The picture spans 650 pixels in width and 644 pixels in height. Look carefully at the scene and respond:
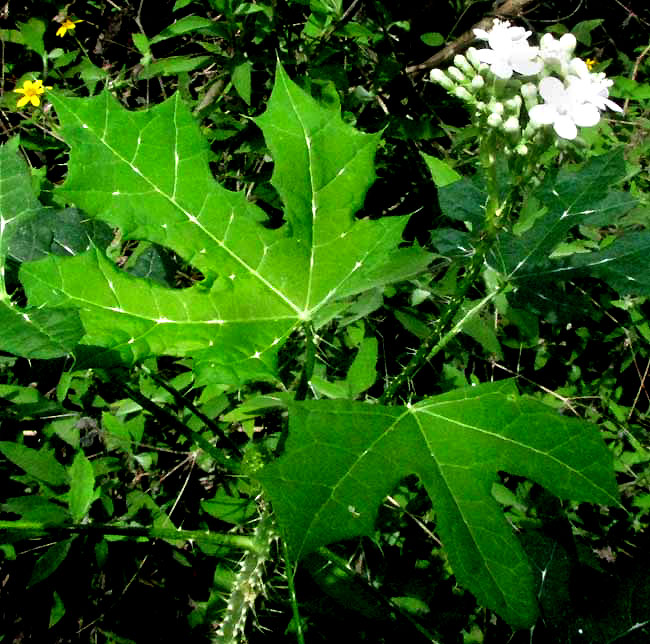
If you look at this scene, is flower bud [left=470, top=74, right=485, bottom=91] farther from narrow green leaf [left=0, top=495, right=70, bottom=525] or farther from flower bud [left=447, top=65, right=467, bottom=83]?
narrow green leaf [left=0, top=495, right=70, bottom=525]

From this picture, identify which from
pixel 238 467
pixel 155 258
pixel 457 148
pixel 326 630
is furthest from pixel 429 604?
pixel 457 148

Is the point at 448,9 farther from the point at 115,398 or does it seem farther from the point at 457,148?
the point at 115,398

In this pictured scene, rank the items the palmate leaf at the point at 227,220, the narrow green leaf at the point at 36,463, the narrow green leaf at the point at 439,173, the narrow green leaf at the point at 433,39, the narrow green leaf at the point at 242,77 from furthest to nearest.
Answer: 1. the narrow green leaf at the point at 433,39
2. the narrow green leaf at the point at 242,77
3. the narrow green leaf at the point at 36,463
4. the narrow green leaf at the point at 439,173
5. the palmate leaf at the point at 227,220

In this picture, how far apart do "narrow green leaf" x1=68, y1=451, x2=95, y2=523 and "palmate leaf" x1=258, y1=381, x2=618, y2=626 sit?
77cm

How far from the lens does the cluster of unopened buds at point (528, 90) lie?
1211 millimetres

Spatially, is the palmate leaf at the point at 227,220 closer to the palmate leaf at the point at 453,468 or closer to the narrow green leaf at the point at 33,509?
the palmate leaf at the point at 453,468

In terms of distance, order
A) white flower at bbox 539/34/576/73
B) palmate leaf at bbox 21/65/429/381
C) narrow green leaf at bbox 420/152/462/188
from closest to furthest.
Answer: palmate leaf at bbox 21/65/429/381, white flower at bbox 539/34/576/73, narrow green leaf at bbox 420/152/462/188

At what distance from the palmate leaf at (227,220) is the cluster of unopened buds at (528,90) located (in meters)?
0.24

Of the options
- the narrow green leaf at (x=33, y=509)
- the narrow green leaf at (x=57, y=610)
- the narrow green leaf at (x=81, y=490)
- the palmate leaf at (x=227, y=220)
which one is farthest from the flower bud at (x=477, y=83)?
the narrow green leaf at (x=57, y=610)

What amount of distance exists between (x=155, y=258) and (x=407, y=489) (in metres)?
1.00

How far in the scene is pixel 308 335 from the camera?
1.29m

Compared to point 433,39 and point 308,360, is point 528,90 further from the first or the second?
point 433,39

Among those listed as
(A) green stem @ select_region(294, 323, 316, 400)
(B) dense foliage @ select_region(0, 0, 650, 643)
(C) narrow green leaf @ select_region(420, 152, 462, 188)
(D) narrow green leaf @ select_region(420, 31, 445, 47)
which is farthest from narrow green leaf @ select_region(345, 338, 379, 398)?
(D) narrow green leaf @ select_region(420, 31, 445, 47)

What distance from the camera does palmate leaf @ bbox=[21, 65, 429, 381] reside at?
1181 millimetres
